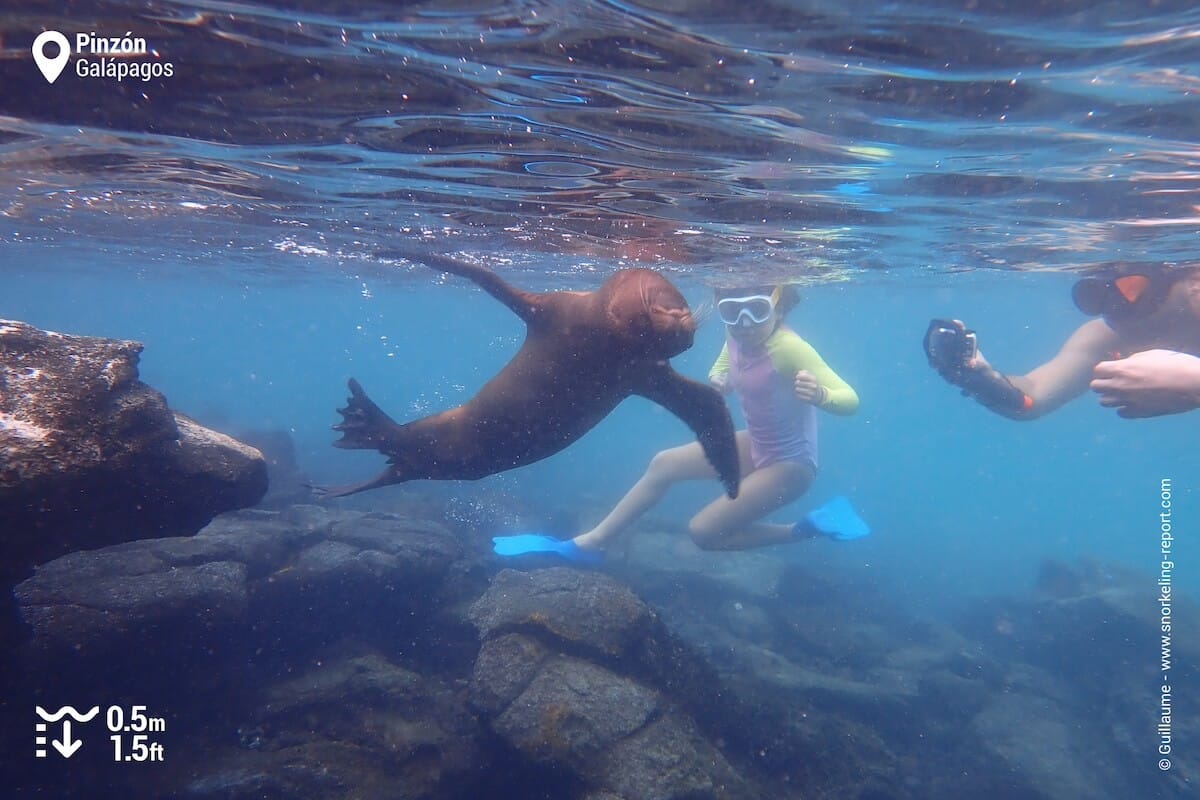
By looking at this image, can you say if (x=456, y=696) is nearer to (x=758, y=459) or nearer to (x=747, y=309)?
(x=758, y=459)

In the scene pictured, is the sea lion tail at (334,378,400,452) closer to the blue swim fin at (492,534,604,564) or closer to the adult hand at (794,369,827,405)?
the blue swim fin at (492,534,604,564)

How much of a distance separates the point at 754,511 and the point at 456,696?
17.7ft

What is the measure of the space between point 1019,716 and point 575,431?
1292 centimetres

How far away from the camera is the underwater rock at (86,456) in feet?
13.1

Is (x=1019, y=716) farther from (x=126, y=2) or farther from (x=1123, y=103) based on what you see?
(x=126, y=2)

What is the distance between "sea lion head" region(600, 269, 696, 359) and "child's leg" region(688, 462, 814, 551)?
5801 millimetres

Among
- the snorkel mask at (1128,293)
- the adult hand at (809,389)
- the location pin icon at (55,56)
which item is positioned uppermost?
the location pin icon at (55,56)

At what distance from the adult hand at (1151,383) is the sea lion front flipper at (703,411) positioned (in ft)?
9.41

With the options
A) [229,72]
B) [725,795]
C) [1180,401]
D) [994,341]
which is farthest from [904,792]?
[994,341]

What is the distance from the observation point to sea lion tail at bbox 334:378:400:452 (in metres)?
6.04

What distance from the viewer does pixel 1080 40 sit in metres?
5.07

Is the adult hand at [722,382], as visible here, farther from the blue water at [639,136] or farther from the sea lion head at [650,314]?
the sea lion head at [650,314]

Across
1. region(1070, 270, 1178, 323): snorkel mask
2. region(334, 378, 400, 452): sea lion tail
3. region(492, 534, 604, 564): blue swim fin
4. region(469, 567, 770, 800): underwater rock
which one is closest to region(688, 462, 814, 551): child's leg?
region(492, 534, 604, 564): blue swim fin

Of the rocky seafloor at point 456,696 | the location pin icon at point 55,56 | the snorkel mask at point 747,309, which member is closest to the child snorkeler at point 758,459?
the snorkel mask at point 747,309
